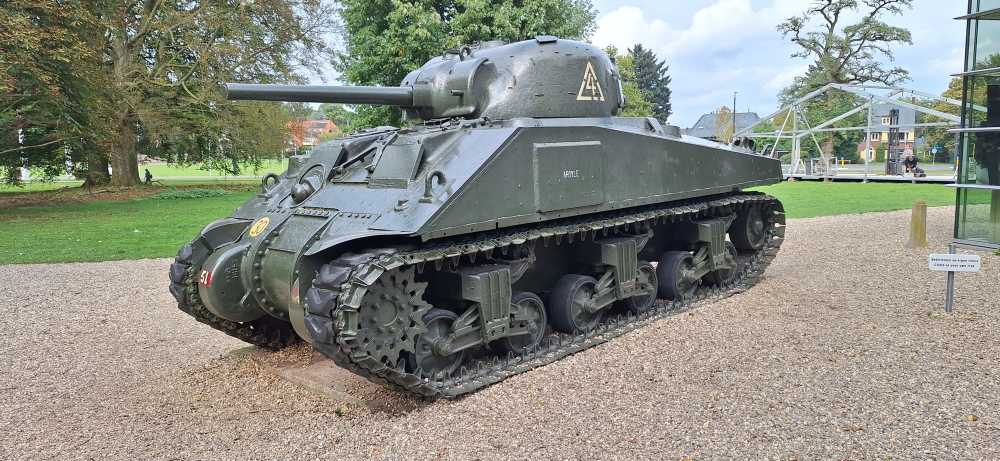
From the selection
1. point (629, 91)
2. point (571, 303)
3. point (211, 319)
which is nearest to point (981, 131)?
point (571, 303)

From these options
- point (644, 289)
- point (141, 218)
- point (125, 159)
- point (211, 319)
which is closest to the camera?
point (211, 319)

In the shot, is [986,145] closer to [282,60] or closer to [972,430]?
[972,430]

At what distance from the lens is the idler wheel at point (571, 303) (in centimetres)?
855

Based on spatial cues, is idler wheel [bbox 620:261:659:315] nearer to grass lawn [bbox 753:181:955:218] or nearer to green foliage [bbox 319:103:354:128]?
green foliage [bbox 319:103:354:128]

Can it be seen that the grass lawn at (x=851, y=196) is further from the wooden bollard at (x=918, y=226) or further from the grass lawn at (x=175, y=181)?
the grass lawn at (x=175, y=181)

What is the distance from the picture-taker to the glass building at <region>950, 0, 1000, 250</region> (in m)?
13.5

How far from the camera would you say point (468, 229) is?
6.80 meters

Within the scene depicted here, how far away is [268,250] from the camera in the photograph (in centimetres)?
704

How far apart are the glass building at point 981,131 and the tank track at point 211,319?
12.6 meters

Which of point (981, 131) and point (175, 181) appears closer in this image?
point (981, 131)

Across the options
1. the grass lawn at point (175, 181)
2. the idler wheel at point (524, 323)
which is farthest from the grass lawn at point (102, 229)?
the idler wheel at point (524, 323)

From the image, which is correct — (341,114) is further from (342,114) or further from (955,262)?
(955,262)

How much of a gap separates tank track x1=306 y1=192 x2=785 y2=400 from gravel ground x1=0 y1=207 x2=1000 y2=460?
26cm

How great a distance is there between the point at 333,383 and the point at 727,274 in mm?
6512
